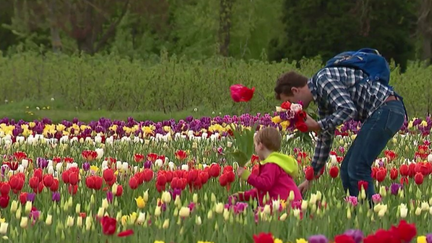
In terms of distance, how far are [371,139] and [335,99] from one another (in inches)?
16.1

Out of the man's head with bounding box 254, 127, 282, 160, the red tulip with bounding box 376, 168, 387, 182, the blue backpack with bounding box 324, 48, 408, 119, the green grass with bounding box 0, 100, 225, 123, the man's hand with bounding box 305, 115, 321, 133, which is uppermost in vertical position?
the blue backpack with bounding box 324, 48, 408, 119

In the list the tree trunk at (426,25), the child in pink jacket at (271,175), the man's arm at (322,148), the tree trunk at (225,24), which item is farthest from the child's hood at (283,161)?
the tree trunk at (426,25)

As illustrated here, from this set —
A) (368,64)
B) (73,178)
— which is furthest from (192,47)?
(73,178)

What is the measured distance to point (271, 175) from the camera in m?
5.14

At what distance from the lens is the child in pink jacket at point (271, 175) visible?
5098mm

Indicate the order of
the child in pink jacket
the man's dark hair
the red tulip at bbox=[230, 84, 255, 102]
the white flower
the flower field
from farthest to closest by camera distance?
the man's dark hair < the child in pink jacket < the red tulip at bbox=[230, 84, 255, 102] < the white flower < the flower field

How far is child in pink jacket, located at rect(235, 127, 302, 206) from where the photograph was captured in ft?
16.7

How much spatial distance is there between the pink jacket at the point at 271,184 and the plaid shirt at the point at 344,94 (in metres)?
0.41

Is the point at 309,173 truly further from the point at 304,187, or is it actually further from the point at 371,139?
the point at 371,139

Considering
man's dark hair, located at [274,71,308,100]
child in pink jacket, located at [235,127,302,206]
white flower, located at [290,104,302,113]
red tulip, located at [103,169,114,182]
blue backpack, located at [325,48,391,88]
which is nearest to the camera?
white flower, located at [290,104,302,113]

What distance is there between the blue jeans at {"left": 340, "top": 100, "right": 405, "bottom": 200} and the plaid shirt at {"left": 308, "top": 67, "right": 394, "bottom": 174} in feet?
0.24

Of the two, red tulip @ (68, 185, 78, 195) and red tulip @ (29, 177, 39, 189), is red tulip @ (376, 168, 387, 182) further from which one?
red tulip @ (29, 177, 39, 189)

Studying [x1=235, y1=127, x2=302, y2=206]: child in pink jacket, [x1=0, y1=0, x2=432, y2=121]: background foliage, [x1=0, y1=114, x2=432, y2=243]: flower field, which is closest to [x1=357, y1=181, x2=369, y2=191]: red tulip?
[x1=0, y1=114, x2=432, y2=243]: flower field

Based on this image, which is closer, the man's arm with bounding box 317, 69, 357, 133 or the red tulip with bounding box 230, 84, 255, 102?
the red tulip with bounding box 230, 84, 255, 102
